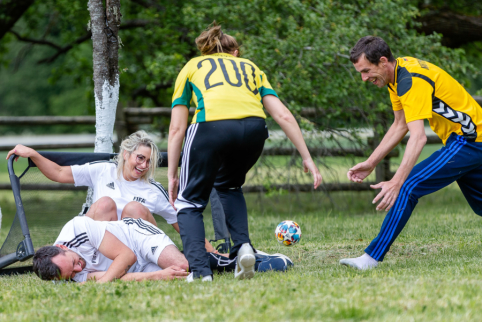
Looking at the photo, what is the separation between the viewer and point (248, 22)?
829 cm

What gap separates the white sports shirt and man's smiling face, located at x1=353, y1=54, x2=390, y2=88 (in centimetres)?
204

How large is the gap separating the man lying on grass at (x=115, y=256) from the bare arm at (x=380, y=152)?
2.95 feet

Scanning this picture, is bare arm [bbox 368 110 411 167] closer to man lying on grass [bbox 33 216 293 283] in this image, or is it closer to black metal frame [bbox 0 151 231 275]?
man lying on grass [bbox 33 216 293 283]

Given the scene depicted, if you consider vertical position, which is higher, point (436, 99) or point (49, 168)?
point (436, 99)

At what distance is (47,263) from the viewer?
3.65 meters

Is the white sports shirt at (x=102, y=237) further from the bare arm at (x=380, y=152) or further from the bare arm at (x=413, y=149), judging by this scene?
the bare arm at (x=413, y=149)

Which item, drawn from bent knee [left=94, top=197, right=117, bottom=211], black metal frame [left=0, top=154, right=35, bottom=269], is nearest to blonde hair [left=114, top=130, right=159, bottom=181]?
bent knee [left=94, top=197, right=117, bottom=211]

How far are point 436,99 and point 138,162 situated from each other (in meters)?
2.51

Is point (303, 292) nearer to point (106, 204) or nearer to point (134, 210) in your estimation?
point (134, 210)

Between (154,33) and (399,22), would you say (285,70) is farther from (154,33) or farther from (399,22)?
(154,33)

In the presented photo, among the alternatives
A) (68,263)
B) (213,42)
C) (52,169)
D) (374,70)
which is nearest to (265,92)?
(213,42)

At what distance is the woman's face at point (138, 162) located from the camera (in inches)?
177

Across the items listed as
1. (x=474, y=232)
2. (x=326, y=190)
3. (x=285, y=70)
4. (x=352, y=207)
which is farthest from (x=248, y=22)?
(x=474, y=232)

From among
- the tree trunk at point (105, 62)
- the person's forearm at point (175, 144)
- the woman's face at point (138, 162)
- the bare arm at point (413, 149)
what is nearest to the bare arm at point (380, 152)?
the bare arm at point (413, 149)
